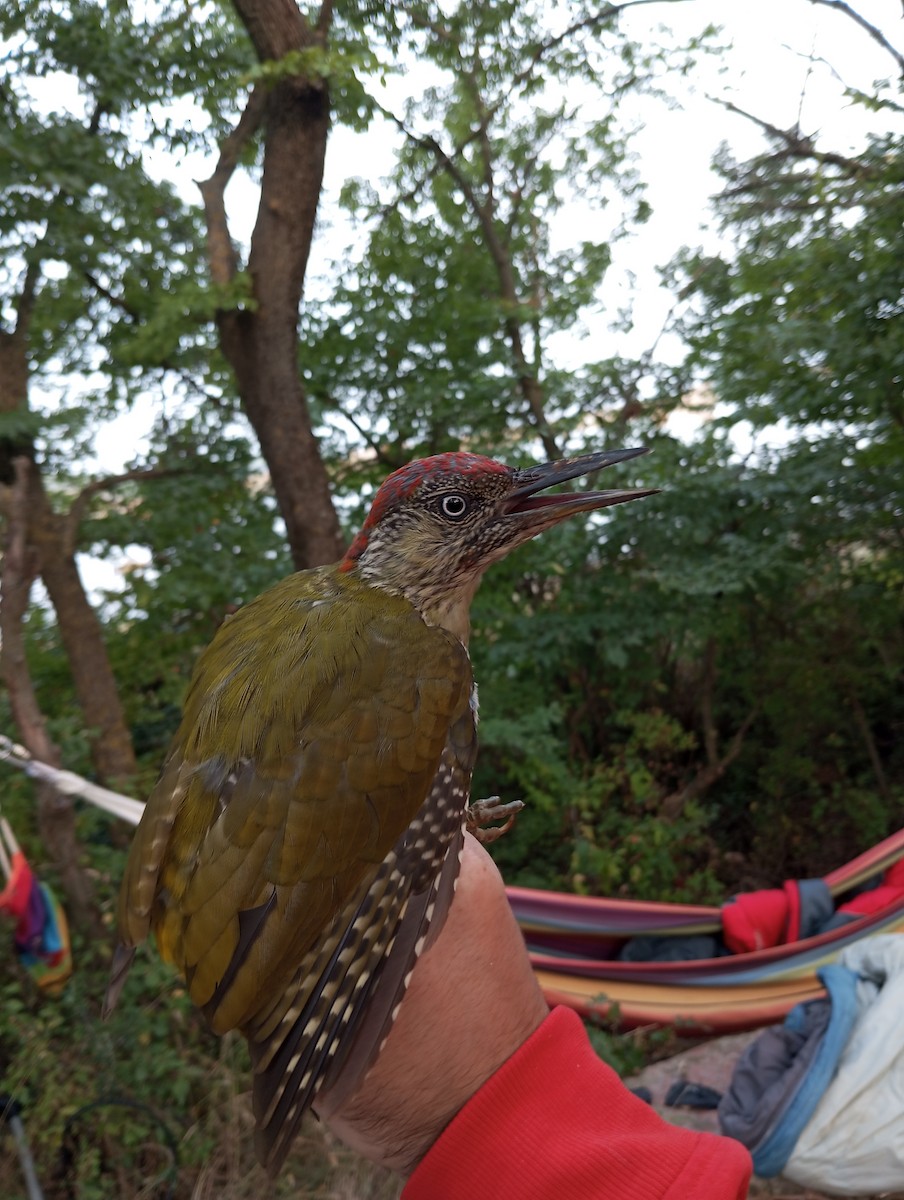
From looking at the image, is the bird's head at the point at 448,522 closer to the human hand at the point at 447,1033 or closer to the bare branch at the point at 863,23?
the human hand at the point at 447,1033

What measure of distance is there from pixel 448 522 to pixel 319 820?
67 cm

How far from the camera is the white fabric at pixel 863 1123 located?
278cm

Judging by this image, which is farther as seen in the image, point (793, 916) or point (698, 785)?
point (698, 785)

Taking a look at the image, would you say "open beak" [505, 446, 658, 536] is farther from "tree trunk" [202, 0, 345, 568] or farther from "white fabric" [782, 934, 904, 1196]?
"white fabric" [782, 934, 904, 1196]

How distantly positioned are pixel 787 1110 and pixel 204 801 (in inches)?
108

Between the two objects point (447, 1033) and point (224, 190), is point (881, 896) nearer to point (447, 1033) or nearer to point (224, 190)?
point (447, 1033)

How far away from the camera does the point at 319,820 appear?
138cm

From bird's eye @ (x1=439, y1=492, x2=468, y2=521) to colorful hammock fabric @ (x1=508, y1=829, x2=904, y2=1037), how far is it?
9.12 ft

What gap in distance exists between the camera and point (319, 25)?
Answer: 12.7 feet

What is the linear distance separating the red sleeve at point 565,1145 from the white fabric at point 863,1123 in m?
2.29

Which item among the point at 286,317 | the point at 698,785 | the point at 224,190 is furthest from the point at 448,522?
the point at 698,785

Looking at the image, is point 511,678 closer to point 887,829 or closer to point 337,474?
point 337,474

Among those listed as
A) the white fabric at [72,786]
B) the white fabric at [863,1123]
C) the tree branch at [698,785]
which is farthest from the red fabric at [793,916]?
the white fabric at [72,786]

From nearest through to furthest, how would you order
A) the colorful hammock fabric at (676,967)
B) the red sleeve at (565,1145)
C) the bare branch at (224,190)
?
the red sleeve at (565,1145) → the colorful hammock fabric at (676,967) → the bare branch at (224,190)
